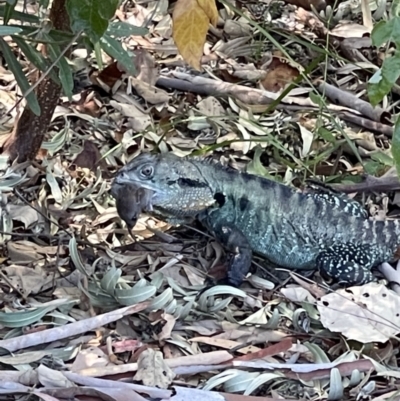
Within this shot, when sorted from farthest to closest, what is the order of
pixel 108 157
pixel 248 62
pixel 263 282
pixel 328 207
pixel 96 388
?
pixel 248 62
pixel 108 157
pixel 328 207
pixel 263 282
pixel 96 388

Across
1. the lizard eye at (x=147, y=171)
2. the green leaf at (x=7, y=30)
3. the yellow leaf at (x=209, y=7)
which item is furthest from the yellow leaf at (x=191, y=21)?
the lizard eye at (x=147, y=171)

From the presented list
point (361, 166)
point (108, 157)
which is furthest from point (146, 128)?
point (361, 166)

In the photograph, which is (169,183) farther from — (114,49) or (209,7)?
(209,7)

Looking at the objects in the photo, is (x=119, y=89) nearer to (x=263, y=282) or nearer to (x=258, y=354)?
(x=263, y=282)

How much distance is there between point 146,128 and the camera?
477 centimetres

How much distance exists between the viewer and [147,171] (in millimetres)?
3840

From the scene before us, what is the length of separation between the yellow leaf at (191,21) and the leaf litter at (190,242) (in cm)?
22

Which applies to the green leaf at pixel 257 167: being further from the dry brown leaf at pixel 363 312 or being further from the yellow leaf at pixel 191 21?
the yellow leaf at pixel 191 21

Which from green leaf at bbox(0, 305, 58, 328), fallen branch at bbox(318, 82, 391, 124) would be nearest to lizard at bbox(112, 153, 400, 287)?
green leaf at bbox(0, 305, 58, 328)

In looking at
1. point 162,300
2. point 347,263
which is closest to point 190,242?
point 162,300

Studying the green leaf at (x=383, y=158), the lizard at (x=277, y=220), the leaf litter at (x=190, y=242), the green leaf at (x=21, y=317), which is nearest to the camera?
the leaf litter at (x=190, y=242)

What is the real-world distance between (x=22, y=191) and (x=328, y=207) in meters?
1.38

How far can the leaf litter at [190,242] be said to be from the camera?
10.8 feet

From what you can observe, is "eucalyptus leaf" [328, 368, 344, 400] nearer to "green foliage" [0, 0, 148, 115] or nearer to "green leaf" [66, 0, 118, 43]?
"green foliage" [0, 0, 148, 115]
